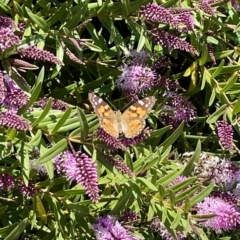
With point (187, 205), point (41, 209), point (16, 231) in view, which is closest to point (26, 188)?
point (41, 209)

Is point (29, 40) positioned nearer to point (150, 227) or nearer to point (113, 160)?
point (113, 160)

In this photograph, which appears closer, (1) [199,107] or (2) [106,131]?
(2) [106,131]

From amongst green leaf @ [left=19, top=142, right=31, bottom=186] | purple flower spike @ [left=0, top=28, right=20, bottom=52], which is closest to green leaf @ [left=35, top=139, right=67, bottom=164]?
green leaf @ [left=19, top=142, right=31, bottom=186]

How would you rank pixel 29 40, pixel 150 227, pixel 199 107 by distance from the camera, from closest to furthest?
pixel 29 40, pixel 150 227, pixel 199 107

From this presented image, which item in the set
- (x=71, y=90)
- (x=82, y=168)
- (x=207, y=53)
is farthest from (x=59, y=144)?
(x=207, y=53)

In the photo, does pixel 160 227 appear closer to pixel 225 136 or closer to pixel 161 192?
pixel 161 192

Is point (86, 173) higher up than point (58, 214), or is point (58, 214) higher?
point (86, 173)

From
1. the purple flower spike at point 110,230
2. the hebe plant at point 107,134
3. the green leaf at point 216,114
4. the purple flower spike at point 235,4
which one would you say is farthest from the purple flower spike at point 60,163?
the purple flower spike at point 235,4
